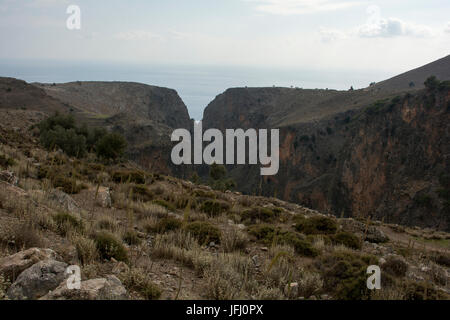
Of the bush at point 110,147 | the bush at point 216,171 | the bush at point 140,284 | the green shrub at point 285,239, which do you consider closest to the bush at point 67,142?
the bush at point 110,147

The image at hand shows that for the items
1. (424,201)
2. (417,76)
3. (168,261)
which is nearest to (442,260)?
(168,261)

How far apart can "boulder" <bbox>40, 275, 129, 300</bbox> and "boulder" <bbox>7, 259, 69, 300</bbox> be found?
18 centimetres

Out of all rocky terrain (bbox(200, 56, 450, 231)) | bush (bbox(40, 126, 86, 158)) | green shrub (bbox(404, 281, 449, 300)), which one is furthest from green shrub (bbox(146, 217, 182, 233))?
bush (bbox(40, 126, 86, 158))

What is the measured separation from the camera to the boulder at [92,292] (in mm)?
3393

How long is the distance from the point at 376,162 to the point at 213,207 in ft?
156

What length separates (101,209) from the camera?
29.6 ft

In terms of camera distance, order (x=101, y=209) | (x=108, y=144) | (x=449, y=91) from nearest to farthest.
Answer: (x=101, y=209) < (x=108, y=144) < (x=449, y=91)

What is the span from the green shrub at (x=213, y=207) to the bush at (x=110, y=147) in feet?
A: 71.2

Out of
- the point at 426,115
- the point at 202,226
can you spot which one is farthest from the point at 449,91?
the point at 202,226

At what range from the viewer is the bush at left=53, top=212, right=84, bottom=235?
5.82 m

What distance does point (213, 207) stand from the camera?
36.6 ft

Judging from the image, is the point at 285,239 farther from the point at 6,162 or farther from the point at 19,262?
the point at 6,162
